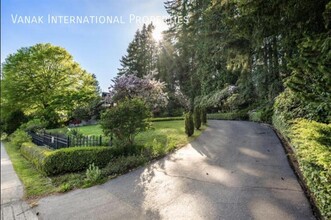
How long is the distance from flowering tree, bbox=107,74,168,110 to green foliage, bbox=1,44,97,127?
9200 millimetres

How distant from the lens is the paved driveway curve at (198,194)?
15.4 ft

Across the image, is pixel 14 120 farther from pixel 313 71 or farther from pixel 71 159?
pixel 313 71

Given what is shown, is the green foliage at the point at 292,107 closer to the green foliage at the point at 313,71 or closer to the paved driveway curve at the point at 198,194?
the paved driveway curve at the point at 198,194

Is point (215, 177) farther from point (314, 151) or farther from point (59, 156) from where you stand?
point (59, 156)

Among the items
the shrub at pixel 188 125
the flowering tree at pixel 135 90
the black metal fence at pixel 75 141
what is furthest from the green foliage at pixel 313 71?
the flowering tree at pixel 135 90

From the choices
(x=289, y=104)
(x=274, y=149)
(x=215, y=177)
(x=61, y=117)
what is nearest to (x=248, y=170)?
(x=215, y=177)

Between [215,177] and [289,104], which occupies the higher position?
[289,104]

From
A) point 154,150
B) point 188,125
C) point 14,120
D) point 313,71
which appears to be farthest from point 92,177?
point 14,120

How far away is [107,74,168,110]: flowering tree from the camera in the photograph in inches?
692

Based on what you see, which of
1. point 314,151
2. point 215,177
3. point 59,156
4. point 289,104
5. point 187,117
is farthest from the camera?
point 187,117

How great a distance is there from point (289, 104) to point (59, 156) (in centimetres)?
871

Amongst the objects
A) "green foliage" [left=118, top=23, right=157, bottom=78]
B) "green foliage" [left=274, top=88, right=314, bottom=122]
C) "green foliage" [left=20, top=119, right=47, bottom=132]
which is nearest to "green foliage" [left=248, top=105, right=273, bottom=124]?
"green foliage" [left=274, top=88, right=314, bottom=122]

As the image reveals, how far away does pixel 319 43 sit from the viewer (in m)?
3.91

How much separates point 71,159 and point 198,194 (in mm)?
4824
